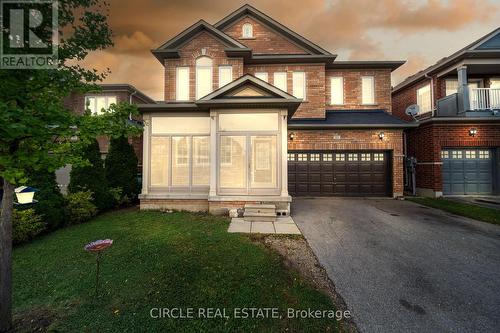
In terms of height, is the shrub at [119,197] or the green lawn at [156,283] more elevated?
the shrub at [119,197]

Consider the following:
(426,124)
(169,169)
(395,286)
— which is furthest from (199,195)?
(426,124)

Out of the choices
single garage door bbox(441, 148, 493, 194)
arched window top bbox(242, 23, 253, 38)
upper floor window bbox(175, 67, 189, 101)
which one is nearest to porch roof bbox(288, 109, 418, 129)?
single garage door bbox(441, 148, 493, 194)

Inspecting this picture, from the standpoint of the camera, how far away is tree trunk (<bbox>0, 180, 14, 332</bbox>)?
9.62 feet

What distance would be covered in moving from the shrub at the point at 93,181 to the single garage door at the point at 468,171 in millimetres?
17367

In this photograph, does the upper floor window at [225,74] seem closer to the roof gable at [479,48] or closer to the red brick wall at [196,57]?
the red brick wall at [196,57]

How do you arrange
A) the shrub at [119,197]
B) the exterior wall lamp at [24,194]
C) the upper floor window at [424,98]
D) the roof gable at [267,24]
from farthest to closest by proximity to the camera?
the upper floor window at [424,98]
the roof gable at [267,24]
the shrub at [119,197]
the exterior wall lamp at [24,194]

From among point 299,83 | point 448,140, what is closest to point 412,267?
point 448,140

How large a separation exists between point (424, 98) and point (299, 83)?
30.7ft

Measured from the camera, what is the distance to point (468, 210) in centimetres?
898

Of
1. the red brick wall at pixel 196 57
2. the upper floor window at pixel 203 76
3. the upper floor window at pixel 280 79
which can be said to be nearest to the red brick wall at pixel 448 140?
the upper floor window at pixel 280 79

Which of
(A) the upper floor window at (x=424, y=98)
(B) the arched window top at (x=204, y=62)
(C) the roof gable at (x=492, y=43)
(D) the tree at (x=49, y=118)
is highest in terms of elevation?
(C) the roof gable at (x=492, y=43)

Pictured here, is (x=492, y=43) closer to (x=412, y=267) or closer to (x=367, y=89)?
(x=367, y=89)

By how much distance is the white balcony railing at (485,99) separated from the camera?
12812 millimetres

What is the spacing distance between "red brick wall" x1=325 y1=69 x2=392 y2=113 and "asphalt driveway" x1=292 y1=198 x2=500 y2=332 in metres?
8.18
